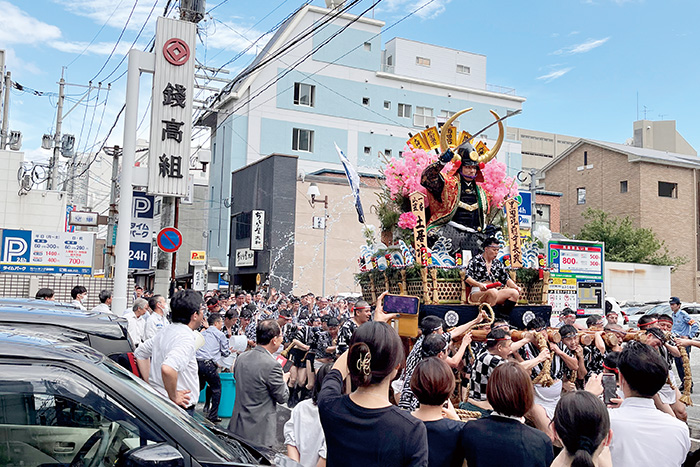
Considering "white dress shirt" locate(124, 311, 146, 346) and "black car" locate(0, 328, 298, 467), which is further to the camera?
"white dress shirt" locate(124, 311, 146, 346)

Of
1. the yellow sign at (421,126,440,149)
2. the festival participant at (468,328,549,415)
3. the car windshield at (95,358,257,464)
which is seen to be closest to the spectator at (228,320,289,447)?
the festival participant at (468,328,549,415)

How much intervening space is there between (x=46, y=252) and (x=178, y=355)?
19.9 m

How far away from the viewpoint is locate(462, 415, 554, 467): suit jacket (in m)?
3.17

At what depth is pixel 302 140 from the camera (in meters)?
36.5

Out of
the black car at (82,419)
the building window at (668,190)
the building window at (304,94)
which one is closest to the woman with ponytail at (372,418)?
the black car at (82,419)

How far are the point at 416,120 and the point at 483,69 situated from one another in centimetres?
691

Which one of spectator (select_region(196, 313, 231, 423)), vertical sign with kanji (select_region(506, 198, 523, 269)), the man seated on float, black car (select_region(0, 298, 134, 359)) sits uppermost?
vertical sign with kanji (select_region(506, 198, 523, 269))

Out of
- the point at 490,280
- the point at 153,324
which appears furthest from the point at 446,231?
the point at 153,324

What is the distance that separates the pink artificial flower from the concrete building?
1075 inches

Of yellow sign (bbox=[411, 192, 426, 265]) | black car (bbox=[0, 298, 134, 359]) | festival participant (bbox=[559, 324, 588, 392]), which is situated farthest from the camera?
yellow sign (bbox=[411, 192, 426, 265])

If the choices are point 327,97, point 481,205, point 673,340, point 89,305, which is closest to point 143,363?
point 481,205

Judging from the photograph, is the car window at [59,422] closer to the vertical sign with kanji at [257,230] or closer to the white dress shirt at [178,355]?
the white dress shirt at [178,355]

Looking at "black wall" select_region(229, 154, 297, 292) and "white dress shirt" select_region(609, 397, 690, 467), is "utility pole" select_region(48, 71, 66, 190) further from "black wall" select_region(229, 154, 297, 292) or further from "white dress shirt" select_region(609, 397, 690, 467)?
"white dress shirt" select_region(609, 397, 690, 467)

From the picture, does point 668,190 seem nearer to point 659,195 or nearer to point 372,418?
point 659,195
